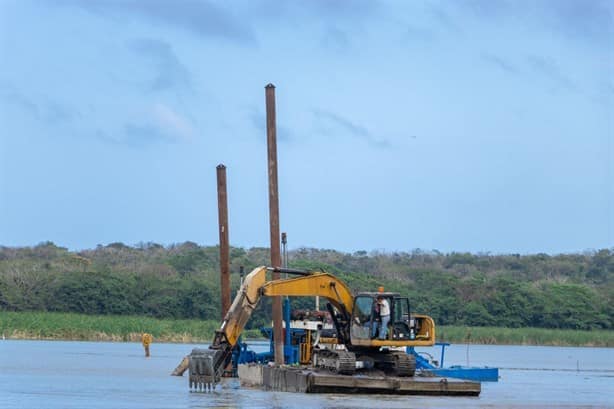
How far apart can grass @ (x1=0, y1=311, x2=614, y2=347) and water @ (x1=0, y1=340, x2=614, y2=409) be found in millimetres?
5825

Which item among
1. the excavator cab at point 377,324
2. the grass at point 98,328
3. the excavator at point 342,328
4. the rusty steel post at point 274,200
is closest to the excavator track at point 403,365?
the excavator at point 342,328

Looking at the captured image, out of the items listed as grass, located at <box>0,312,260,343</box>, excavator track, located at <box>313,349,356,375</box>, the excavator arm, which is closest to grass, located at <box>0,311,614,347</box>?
grass, located at <box>0,312,260,343</box>

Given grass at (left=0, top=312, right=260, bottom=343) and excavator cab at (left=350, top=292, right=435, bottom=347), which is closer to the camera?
excavator cab at (left=350, top=292, right=435, bottom=347)

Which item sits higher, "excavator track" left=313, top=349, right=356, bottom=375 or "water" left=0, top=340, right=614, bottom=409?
"excavator track" left=313, top=349, right=356, bottom=375

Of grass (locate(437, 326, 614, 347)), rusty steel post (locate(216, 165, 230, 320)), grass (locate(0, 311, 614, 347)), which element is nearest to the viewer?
rusty steel post (locate(216, 165, 230, 320))

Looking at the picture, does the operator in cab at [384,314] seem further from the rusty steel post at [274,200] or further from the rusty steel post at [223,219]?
the rusty steel post at [223,219]

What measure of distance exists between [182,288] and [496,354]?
928 inches

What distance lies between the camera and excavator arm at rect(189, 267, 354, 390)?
4172 centimetres

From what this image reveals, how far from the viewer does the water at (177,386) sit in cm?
3941

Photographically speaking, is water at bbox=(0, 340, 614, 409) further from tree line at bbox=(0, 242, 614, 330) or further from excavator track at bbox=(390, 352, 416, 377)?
tree line at bbox=(0, 242, 614, 330)

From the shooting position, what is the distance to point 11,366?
2297 inches

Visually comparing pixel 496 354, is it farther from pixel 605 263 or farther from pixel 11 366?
pixel 605 263

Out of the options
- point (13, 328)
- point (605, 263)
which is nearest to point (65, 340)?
point (13, 328)

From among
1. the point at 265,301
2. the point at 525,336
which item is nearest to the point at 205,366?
the point at 265,301
